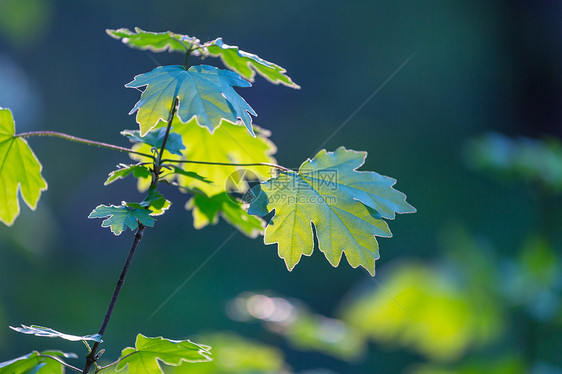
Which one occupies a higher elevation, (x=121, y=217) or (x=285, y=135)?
(x=285, y=135)

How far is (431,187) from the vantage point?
227 inches

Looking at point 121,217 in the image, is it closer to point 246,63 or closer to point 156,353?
point 156,353

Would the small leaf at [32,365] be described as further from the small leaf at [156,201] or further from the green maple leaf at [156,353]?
the small leaf at [156,201]

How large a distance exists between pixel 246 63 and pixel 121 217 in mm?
361

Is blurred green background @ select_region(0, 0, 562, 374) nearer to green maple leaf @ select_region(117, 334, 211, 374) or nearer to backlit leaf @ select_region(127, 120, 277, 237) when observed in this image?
backlit leaf @ select_region(127, 120, 277, 237)

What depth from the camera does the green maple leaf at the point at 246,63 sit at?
79 centimetres

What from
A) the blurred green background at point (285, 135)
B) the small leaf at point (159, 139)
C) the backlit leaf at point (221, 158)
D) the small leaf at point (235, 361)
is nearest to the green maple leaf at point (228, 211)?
the backlit leaf at point (221, 158)

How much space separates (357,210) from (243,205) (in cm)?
21

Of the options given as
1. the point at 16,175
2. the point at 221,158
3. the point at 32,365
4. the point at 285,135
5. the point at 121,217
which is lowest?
the point at 32,365

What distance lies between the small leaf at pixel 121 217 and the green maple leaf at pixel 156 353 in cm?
16

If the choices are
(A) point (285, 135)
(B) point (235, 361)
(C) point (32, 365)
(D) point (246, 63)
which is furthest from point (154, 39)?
(A) point (285, 135)

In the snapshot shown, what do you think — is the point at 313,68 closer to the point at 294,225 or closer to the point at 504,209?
the point at 504,209

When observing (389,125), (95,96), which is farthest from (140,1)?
(389,125)

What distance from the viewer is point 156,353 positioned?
0.71 m
